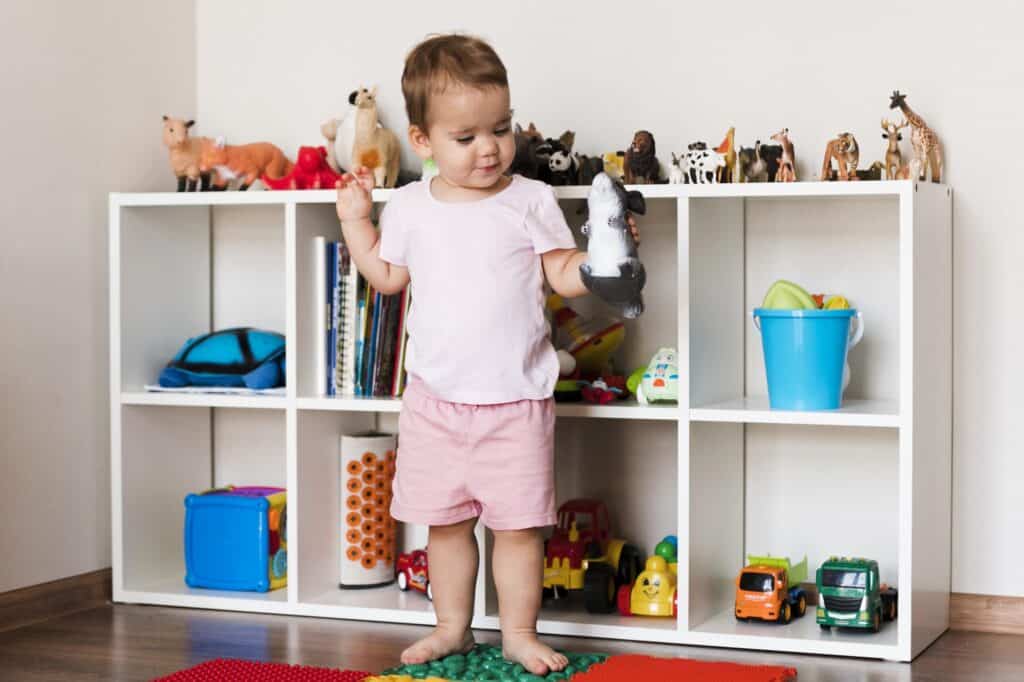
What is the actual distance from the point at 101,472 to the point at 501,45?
114 cm

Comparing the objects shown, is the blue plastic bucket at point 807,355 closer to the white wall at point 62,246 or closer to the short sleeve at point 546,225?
the short sleeve at point 546,225

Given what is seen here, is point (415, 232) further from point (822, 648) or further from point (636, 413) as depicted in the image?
point (822, 648)

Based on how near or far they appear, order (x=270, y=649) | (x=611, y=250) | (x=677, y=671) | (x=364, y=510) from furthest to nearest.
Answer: (x=364, y=510) < (x=270, y=649) < (x=677, y=671) < (x=611, y=250)

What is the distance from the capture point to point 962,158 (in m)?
2.38

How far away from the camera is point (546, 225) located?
6.76 feet

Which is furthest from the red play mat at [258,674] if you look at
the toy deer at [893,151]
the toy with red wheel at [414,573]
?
the toy deer at [893,151]

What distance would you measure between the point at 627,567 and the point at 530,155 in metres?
0.76

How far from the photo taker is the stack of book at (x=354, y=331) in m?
2.54

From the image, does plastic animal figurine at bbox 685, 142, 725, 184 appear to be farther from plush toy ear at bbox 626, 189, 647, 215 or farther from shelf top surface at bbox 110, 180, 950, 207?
plush toy ear at bbox 626, 189, 647, 215

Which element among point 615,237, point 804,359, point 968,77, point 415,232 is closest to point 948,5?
point 968,77

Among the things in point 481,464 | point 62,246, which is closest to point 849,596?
point 481,464

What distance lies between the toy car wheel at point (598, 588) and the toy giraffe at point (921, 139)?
87 centimetres

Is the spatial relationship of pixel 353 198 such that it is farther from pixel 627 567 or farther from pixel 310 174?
pixel 627 567

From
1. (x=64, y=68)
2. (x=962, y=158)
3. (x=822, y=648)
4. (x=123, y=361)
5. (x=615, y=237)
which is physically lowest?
(x=822, y=648)
